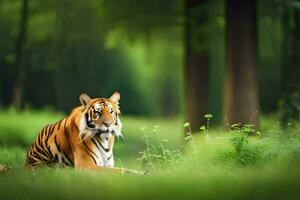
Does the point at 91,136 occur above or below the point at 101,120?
below

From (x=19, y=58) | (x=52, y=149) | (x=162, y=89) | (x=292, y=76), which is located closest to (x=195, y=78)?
(x=292, y=76)

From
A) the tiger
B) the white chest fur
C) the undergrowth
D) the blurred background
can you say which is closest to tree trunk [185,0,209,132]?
the blurred background

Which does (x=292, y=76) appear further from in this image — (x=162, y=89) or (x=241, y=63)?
(x=162, y=89)

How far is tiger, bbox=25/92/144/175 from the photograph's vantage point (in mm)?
10445

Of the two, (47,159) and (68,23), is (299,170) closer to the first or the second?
(47,159)

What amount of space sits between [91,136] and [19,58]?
1336 cm

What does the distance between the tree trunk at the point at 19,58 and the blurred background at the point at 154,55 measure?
0.03m

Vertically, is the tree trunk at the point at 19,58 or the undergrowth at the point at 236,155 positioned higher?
the tree trunk at the point at 19,58

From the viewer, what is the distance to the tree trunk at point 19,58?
75.8 feet

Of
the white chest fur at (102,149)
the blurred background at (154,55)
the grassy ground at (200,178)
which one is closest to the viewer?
the grassy ground at (200,178)

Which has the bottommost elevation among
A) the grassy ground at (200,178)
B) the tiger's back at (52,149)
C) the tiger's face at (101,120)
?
the grassy ground at (200,178)

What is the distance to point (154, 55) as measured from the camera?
32000mm

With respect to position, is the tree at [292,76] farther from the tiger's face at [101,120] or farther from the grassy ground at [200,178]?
the tiger's face at [101,120]

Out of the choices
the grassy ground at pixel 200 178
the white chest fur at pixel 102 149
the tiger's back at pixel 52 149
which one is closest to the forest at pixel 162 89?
the grassy ground at pixel 200 178
